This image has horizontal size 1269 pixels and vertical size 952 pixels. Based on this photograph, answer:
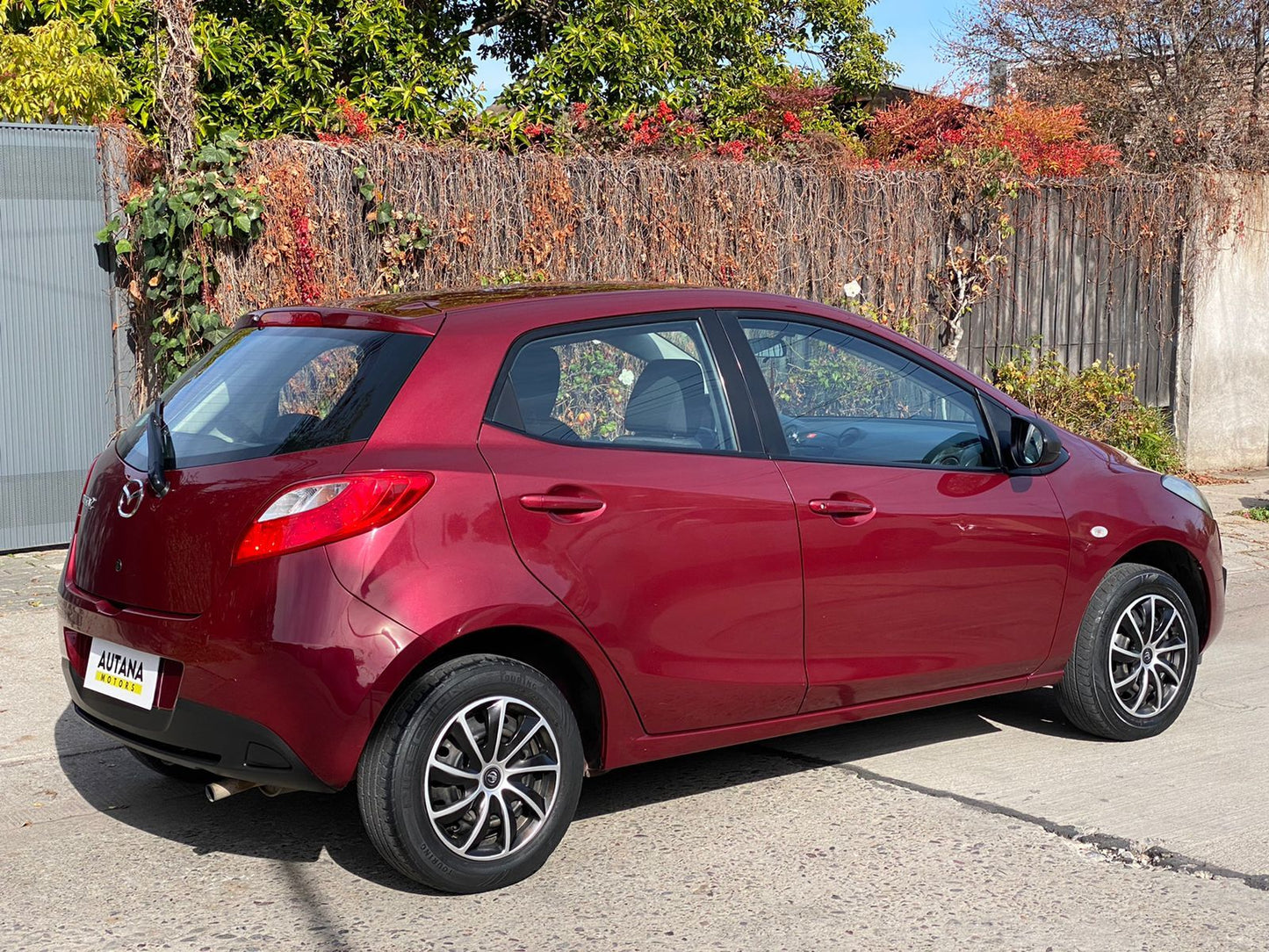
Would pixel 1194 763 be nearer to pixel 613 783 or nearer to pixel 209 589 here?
pixel 613 783

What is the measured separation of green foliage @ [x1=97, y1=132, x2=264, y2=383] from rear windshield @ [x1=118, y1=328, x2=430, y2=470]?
166 inches

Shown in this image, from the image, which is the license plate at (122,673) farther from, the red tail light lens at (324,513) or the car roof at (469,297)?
the car roof at (469,297)

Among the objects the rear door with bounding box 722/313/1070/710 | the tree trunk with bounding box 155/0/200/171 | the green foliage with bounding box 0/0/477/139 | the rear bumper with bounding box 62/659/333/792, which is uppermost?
the green foliage with bounding box 0/0/477/139

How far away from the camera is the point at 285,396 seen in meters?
4.16

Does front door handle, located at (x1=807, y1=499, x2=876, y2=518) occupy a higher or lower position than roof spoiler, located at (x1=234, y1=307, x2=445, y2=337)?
lower

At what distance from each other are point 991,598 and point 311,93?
11.5m

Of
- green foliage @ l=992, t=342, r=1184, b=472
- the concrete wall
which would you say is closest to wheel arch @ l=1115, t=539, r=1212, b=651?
green foliage @ l=992, t=342, r=1184, b=472

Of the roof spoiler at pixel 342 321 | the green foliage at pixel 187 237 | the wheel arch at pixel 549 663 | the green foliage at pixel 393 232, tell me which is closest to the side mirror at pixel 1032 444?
the wheel arch at pixel 549 663

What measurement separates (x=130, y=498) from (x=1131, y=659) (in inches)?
140

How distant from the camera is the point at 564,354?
4.36 metres

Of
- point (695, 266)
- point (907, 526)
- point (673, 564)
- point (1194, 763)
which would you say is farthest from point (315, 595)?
point (695, 266)

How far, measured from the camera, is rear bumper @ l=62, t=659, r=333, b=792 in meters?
3.83

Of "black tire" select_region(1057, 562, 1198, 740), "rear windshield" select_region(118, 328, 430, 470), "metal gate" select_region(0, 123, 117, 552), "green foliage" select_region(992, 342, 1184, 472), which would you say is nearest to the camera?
"rear windshield" select_region(118, 328, 430, 470)

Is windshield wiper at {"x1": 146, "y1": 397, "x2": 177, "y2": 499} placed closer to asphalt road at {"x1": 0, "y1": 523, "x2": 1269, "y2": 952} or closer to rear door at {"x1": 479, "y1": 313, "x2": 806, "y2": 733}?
rear door at {"x1": 479, "y1": 313, "x2": 806, "y2": 733}
